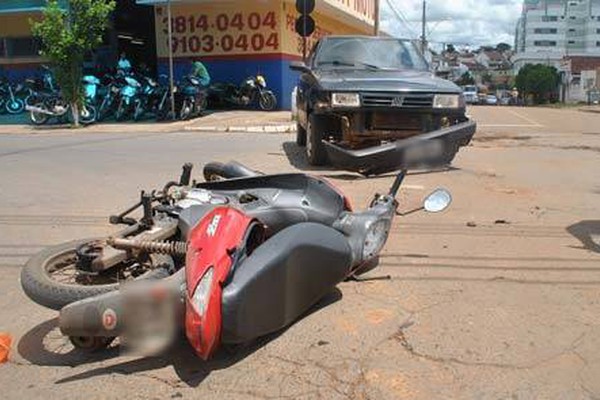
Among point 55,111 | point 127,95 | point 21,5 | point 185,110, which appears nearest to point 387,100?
point 185,110

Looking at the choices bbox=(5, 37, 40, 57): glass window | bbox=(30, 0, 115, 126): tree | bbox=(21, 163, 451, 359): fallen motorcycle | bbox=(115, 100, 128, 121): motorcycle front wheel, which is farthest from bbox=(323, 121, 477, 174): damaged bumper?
bbox=(5, 37, 40, 57): glass window

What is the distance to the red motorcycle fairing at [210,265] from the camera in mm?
3552

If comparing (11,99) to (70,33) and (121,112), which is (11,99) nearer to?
(121,112)

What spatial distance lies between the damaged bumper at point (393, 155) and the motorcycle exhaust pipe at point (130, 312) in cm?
261

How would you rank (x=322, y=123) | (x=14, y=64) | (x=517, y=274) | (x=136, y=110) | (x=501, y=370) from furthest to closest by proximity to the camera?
1. (x=14, y=64)
2. (x=136, y=110)
3. (x=322, y=123)
4. (x=517, y=274)
5. (x=501, y=370)

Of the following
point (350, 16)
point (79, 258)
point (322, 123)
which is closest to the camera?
point (79, 258)

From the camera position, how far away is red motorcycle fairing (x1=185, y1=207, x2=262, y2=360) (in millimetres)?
3552

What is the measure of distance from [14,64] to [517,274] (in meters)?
24.0

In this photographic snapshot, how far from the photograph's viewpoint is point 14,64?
85.2ft

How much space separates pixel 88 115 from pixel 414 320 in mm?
17094

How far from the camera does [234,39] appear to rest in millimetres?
23969

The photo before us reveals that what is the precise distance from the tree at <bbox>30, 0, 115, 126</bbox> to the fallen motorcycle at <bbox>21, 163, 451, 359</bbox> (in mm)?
14376

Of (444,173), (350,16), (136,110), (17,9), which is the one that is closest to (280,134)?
(136,110)

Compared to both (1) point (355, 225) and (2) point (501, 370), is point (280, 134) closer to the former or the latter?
(1) point (355, 225)
